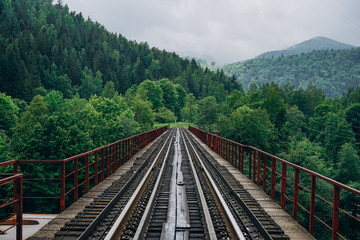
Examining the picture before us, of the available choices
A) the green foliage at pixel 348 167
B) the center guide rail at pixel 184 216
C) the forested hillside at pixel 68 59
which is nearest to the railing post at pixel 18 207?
the center guide rail at pixel 184 216

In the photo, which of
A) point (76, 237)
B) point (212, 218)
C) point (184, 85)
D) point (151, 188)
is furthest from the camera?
point (184, 85)

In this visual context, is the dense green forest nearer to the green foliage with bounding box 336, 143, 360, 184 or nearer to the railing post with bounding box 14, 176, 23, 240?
the railing post with bounding box 14, 176, 23, 240

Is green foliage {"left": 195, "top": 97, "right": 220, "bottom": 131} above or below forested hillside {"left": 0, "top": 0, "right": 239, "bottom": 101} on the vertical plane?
below

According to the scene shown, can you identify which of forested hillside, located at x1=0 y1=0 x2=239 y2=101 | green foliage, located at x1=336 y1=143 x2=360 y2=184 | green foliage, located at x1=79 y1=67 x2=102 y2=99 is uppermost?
forested hillside, located at x1=0 y1=0 x2=239 y2=101

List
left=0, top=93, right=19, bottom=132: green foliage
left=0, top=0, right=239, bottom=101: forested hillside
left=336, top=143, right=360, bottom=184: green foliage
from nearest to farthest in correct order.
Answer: left=336, top=143, right=360, bottom=184: green foliage < left=0, top=93, right=19, bottom=132: green foliage < left=0, top=0, right=239, bottom=101: forested hillside

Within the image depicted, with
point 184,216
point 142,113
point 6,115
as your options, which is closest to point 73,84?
point 6,115

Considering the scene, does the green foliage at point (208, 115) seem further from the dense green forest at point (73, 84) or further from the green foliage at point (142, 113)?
the green foliage at point (142, 113)

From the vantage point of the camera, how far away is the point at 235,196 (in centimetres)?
842

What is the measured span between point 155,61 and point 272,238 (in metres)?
166

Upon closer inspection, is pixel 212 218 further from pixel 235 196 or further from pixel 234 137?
pixel 234 137

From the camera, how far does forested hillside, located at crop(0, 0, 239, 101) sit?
85556 millimetres

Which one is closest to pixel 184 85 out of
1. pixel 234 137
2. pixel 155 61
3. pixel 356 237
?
pixel 155 61

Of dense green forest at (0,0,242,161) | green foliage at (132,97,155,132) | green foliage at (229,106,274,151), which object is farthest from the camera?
green foliage at (132,97,155,132)

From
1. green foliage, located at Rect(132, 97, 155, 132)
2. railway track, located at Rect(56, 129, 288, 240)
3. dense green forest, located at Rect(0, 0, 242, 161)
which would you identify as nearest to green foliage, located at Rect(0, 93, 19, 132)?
dense green forest, located at Rect(0, 0, 242, 161)
